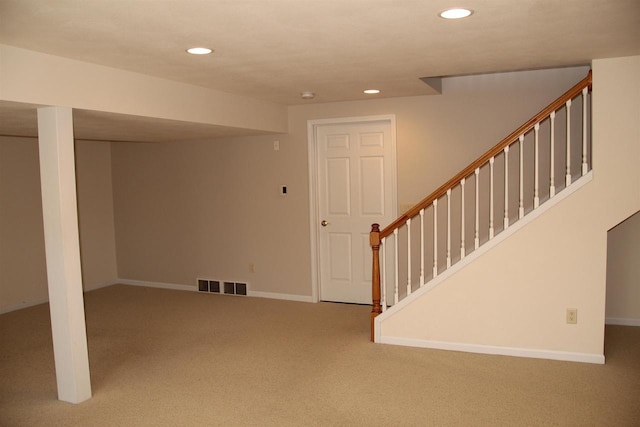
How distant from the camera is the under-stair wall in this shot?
3.87 metres

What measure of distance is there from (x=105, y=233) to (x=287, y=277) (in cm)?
269

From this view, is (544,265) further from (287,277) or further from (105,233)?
(105,233)

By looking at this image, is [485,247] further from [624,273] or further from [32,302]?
[32,302]

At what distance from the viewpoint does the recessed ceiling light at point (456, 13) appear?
2.61 m

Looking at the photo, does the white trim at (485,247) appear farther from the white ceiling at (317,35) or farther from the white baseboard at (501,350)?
the white ceiling at (317,35)

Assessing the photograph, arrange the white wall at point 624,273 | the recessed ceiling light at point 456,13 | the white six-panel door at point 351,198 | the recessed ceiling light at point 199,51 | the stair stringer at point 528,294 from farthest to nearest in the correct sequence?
1. the white six-panel door at point 351,198
2. the white wall at point 624,273
3. the stair stringer at point 528,294
4. the recessed ceiling light at point 199,51
5. the recessed ceiling light at point 456,13

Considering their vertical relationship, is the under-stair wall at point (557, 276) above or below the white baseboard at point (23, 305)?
above

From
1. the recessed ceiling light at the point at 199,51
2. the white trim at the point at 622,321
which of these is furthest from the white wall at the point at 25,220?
the white trim at the point at 622,321

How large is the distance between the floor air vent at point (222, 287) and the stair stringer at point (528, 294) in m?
2.57

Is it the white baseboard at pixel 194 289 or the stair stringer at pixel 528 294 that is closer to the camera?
the stair stringer at pixel 528 294

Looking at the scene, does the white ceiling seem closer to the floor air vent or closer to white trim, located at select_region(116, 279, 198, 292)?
the floor air vent

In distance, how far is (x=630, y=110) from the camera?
3.83 meters

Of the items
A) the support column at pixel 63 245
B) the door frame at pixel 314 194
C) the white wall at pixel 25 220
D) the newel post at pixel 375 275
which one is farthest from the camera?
the white wall at pixel 25 220

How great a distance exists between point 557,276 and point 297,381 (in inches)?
80.2
